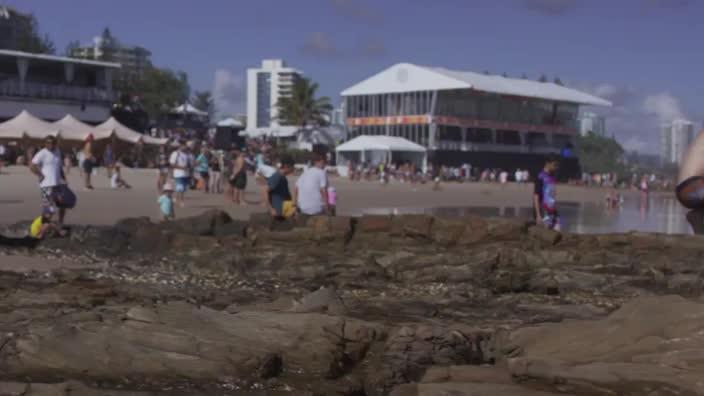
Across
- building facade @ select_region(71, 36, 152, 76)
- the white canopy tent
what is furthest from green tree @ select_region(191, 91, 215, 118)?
the white canopy tent

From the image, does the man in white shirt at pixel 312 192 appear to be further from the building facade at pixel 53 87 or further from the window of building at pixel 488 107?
the window of building at pixel 488 107

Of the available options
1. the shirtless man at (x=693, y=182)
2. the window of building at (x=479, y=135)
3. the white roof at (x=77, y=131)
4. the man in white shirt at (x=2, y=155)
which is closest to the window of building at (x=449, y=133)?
the window of building at (x=479, y=135)

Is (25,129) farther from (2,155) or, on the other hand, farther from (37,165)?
(37,165)

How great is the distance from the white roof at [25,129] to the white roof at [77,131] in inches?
18.4

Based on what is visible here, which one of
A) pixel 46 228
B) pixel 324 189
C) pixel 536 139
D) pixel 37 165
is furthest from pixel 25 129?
pixel 536 139

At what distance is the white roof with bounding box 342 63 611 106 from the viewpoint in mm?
66000

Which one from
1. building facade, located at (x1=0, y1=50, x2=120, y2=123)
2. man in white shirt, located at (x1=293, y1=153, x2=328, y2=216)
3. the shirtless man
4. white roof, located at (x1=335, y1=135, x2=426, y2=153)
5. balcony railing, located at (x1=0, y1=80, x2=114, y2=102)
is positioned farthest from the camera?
white roof, located at (x1=335, y1=135, x2=426, y2=153)

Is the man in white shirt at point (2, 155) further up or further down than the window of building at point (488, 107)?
further down

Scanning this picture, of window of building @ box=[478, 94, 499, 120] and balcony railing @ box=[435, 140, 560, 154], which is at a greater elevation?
window of building @ box=[478, 94, 499, 120]

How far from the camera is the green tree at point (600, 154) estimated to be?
9400 centimetres

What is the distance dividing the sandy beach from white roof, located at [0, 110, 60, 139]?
2.40 m

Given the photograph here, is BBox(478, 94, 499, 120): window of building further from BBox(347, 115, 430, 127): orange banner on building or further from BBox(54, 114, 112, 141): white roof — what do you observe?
BBox(54, 114, 112, 141): white roof

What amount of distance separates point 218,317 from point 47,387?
148 cm

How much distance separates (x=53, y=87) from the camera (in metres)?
52.4
